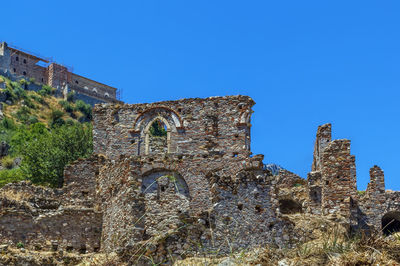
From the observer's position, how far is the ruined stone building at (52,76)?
386 feet

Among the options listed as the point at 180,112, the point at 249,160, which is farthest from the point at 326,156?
the point at 180,112

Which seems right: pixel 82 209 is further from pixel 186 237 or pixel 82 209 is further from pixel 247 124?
pixel 247 124

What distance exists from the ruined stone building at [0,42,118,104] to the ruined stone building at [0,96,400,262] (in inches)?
3488

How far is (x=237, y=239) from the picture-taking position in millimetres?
15758

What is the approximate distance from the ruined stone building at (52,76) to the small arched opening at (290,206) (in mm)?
92542

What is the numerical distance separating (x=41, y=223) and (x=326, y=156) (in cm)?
1070

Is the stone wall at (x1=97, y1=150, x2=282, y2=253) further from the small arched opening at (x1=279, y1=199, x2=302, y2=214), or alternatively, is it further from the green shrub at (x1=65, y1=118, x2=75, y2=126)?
the green shrub at (x1=65, y1=118, x2=75, y2=126)

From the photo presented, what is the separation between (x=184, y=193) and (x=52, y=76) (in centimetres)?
10171

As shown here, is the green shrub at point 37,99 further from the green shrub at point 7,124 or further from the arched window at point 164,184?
the arched window at point 164,184

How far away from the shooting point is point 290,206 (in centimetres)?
2561

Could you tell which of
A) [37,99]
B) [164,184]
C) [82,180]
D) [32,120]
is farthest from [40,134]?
[37,99]

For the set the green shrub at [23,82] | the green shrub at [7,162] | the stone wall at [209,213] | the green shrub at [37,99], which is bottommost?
the stone wall at [209,213]

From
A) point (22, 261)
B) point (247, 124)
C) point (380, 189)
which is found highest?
point (247, 124)

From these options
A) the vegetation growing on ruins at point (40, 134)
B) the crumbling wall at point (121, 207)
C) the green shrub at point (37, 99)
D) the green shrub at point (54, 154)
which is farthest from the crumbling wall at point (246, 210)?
the green shrub at point (37, 99)
